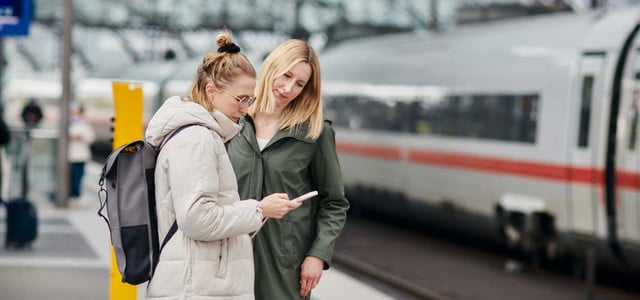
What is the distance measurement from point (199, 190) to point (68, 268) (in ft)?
21.0

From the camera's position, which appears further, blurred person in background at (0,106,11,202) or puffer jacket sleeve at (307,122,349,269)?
blurred person in background at (0,106,11,202)

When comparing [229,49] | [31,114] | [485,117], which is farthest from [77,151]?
[229,49]

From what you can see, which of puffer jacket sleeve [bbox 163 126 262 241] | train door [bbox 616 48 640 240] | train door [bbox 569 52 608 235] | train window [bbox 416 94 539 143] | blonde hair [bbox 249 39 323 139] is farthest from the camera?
train window [bbox 416 94 539 143]

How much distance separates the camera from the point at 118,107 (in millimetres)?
6520

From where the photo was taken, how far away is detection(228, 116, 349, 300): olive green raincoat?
161 inches

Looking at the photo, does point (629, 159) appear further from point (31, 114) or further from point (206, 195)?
point (31, 114)

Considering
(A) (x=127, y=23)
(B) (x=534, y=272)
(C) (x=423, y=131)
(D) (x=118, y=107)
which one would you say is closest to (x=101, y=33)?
(A) (x=127, y=23)

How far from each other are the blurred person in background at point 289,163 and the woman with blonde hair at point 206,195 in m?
0.37

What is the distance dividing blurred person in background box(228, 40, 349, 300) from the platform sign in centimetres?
691

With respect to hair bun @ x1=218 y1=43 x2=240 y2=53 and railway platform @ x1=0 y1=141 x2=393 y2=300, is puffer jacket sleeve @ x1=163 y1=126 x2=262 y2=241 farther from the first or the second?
railway platform @ x1=0 y1=141 x2=393 y2=300

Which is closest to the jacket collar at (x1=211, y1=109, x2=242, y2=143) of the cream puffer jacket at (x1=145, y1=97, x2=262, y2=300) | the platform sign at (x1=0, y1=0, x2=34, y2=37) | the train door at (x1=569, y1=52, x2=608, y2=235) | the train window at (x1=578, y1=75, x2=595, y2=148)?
the cream puffer jacket at (x1=145, y1=97, x2=262, y2=300)

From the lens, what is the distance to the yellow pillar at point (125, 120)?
20.9 ft

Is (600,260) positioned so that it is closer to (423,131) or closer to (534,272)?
(534,272)

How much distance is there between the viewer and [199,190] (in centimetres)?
348
